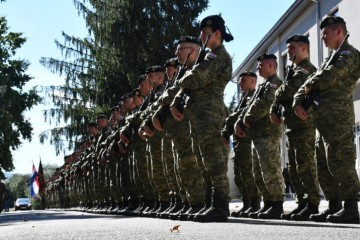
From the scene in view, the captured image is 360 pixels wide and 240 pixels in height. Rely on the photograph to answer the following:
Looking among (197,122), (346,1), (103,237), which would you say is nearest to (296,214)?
(197,122)

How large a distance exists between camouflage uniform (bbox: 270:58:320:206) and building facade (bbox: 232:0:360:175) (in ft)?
41.4

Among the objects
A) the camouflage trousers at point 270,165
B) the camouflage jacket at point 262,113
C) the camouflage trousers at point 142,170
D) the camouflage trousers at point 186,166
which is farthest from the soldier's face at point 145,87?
the camouflage trousers at point 270,165

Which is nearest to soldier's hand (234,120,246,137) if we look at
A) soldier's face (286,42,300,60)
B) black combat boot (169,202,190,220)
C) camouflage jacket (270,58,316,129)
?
camouflage jacket (270,58,316,129)

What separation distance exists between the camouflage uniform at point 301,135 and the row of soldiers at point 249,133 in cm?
1

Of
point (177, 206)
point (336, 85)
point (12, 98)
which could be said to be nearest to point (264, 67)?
point (336, 85)

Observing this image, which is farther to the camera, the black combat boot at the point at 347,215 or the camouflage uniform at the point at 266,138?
the camouflage uniform at the point at 266,138

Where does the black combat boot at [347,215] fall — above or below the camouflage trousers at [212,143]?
below

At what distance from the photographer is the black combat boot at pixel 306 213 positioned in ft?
24.2

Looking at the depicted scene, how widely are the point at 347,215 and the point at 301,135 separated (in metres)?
1.43

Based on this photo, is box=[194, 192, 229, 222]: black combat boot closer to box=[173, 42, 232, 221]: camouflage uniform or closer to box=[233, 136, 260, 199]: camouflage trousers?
box=[173, 42, 232, 221]: camouflage uniform

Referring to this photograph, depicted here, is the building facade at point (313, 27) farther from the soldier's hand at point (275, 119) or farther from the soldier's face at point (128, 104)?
the soldier's hand at point (275, 119)

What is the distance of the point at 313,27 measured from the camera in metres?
23.4

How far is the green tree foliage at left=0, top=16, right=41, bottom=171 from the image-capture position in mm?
31659

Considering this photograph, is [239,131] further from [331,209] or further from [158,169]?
[331,209]
